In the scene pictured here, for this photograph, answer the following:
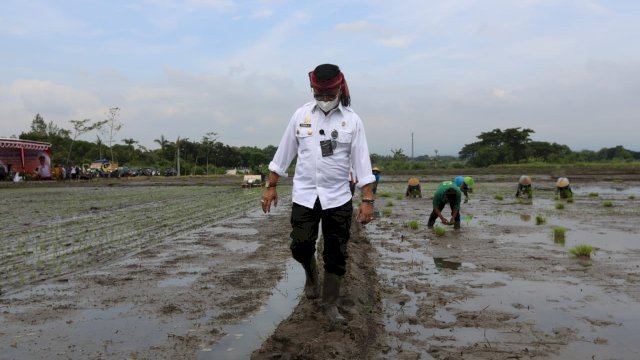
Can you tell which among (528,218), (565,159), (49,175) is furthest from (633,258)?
(565,159)

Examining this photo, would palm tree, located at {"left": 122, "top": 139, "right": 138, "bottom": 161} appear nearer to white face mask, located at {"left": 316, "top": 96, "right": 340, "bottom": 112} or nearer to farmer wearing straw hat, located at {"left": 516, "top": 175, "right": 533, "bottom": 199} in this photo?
farmer wearing straw hat, located at {"left": 516, "top": 175, "right": 533, "bottom": 199}

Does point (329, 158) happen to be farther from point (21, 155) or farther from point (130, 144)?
point (130, 144)

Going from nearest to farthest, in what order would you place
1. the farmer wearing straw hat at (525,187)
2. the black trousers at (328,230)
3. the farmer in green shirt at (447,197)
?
the black trousers at (328,230), the farmer in green shirt at (447,197), the farmer wearing straw hat at (525,187)

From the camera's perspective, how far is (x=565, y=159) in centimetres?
5203

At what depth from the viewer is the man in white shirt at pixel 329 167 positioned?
3.55 m

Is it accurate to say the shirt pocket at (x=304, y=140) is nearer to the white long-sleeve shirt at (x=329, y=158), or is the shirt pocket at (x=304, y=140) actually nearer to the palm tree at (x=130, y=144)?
the white long-sleeve shirt at (x=329, y=158)

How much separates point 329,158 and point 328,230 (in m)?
0.51

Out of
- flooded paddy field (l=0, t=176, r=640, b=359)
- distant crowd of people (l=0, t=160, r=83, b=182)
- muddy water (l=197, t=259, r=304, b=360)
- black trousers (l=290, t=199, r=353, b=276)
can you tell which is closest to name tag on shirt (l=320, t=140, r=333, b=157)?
black trousers (l=290, t=199, r=353, b=276)

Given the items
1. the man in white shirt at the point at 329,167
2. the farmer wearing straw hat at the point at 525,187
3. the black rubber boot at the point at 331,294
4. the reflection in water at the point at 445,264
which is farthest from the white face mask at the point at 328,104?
the farmer wearing straw hat at the point at 525,187

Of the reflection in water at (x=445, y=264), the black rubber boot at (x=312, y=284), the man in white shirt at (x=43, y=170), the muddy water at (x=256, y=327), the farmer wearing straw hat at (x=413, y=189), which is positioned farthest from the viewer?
the man in white shirt at (x=43, y=170)

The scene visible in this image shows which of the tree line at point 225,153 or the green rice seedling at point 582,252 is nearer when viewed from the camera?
the green rice seedling at point 582,252

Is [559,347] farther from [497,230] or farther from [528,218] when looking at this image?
[528,218]

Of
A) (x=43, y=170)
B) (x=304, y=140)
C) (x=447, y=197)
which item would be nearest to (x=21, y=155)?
(x=43, y=170)

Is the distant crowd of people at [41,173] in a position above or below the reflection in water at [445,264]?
above
